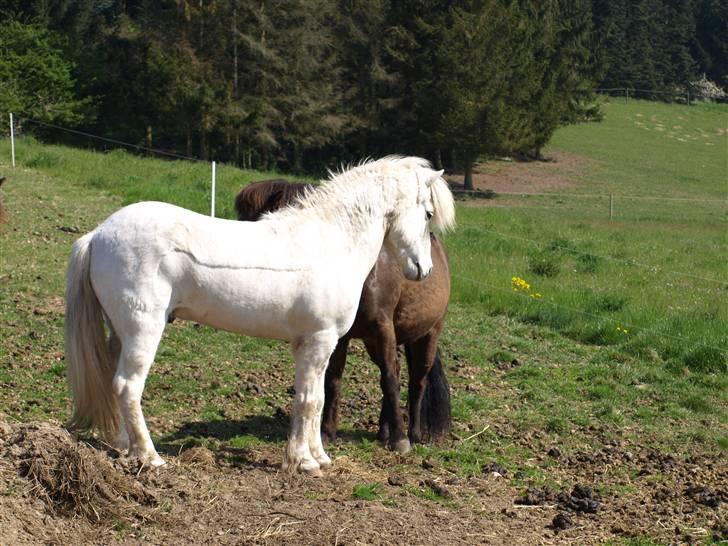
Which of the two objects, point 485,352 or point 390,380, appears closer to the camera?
point 390,380

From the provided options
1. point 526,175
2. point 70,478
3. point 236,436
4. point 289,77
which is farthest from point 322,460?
point 526,175

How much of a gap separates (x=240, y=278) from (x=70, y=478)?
1572 mm

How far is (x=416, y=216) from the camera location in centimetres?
660

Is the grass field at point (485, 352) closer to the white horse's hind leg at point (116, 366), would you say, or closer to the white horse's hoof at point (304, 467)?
the white horse's hoof at point (304, 467)

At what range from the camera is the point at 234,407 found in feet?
26.4

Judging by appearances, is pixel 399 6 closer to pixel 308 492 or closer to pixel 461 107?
pixel 461 107

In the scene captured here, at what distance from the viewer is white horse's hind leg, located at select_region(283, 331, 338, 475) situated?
20.2 feet

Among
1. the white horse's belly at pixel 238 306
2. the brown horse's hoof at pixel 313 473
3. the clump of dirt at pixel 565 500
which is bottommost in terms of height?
the clump of dirt at pixel 565 500

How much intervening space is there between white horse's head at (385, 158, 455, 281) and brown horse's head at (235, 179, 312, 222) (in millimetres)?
832

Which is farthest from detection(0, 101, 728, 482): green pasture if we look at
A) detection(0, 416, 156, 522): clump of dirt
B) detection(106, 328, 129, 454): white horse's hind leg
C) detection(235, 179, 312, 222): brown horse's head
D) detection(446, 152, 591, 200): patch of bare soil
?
detection(446, 152, 591, 200): patch of bare soil

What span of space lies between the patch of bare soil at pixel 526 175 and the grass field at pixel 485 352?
76.7 ft

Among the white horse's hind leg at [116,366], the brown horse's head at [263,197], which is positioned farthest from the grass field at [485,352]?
the brown horse's head at [263,197]

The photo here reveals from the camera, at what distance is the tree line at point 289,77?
39.2 meters

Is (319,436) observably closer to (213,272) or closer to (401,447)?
(401,447)
